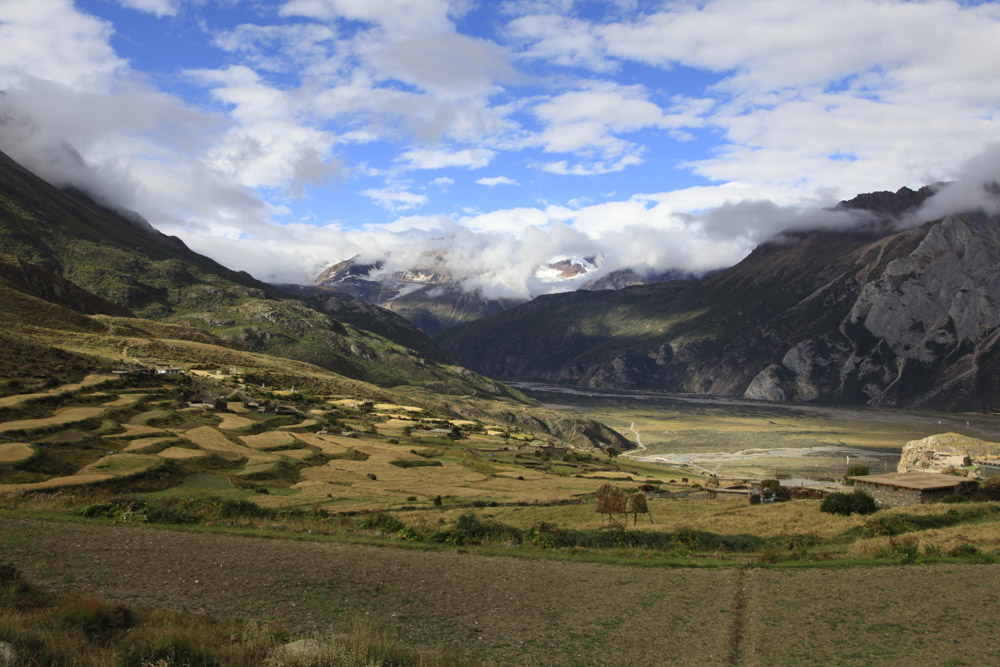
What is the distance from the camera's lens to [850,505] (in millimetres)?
35938

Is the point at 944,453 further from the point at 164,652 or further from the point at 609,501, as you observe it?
the point at 164,652

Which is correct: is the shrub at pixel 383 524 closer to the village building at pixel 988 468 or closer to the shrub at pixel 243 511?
the shrub at pixel 243 511

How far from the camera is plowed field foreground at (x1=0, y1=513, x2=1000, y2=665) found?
14680 mm

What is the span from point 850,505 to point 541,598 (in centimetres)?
2558

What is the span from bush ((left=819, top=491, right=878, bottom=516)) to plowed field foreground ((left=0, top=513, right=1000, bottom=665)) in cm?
1371

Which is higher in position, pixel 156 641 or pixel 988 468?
pixel 156 641

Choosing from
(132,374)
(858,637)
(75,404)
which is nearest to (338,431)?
(132,374)

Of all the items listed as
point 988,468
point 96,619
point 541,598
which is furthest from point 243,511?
point 988,468

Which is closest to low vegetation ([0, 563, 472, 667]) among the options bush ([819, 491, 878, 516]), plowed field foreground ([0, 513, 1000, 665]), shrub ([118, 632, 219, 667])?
shrub ([118, 632, 219, 667])

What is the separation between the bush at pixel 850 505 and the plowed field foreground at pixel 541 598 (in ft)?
45.0

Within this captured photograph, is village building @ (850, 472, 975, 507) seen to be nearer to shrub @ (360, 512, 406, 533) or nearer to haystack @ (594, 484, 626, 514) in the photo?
haystack @ (594, 484, 626, 514)

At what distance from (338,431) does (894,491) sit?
56.0 meters

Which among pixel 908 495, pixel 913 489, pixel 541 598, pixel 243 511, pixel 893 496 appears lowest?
pixel 243 511

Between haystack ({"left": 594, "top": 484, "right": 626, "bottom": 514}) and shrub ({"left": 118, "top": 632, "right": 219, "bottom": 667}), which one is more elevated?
shrub ({"left": 118, "top": 632, "right": 219, "bottom": 667})
